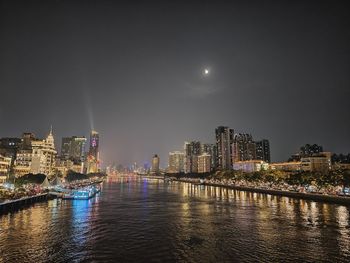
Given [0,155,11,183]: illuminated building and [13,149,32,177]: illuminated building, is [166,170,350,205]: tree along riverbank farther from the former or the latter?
[13,149,32,177]: illuminated building

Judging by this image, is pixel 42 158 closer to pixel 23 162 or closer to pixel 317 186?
pixel 23 162

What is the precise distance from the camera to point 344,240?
38719 mm

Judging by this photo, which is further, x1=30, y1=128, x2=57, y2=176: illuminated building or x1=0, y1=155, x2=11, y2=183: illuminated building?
x1=30, y1=128, x2=57, y2=176: illuminated building

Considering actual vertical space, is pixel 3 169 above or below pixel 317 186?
above

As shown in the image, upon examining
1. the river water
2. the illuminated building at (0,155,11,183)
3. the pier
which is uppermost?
the illuminated building at (0,155,11,183)

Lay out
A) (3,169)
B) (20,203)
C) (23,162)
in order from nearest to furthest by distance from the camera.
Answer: (20,203)
(3,169)
(23,162)

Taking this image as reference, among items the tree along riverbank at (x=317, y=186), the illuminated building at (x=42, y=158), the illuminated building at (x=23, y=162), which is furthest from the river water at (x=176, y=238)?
the illuminated building at (x=23, y=162)

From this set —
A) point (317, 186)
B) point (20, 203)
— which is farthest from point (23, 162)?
point (317, 186)

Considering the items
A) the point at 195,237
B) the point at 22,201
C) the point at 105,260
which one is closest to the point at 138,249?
the point at 105,260

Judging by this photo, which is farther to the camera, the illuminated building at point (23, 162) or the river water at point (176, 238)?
the illuminated building at point (23, 162)

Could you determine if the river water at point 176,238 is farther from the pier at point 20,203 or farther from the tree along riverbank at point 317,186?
the tree along riverbank at point 317,186

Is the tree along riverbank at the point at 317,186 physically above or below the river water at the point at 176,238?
above

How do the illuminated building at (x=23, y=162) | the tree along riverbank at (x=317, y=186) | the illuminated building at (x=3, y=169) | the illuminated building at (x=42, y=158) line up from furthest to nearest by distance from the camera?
1. the illuminated building at (x=23, y=162)
2. the illuminated building at (x=42, y=158)
3. the illuminated building at (x=3, y=169)
4. the tree along riverbank at (x=317, y=186)

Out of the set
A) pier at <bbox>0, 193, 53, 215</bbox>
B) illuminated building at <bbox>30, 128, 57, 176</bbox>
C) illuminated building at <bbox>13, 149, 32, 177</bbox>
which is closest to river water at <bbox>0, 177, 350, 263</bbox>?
pier at <bbox>0, 193, 53, 215</bbox>
